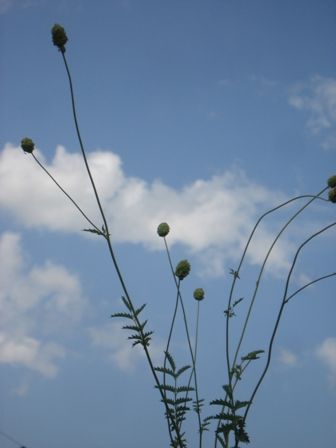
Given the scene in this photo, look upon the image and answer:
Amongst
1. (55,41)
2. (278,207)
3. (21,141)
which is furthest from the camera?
(21,141)

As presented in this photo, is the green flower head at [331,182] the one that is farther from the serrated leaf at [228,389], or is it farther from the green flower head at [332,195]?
the serrated leaf at [228,389]

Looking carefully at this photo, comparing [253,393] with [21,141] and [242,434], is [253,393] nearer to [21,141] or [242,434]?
[242,434]

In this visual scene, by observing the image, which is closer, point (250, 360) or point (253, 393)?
point (253, 393)

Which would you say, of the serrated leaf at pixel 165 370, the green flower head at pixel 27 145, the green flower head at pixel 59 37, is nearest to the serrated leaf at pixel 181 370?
the serrated leaf at pixel 165 370

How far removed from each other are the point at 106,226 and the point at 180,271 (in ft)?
2.63

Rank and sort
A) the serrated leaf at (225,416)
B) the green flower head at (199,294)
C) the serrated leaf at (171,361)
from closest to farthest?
1. the serrated leaf at (225,416)
2. the serrated leaf at (171,361)
3. the green flower head at (199,294)

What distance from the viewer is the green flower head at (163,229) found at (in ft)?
15.2

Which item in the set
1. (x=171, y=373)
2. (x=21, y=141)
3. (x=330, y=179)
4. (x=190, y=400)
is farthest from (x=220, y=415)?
(x=21, y=141)

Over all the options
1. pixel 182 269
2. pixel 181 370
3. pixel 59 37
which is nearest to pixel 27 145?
pixel 59 37

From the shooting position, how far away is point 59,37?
12.6 feet

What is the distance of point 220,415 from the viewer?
126 inches

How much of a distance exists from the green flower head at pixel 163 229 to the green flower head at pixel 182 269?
2.30 ft

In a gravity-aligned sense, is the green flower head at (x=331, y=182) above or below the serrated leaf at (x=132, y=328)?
above

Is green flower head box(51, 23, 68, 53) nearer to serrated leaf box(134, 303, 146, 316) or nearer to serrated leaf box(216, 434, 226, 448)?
serrated leaf box(134, 303, 146, 316)
